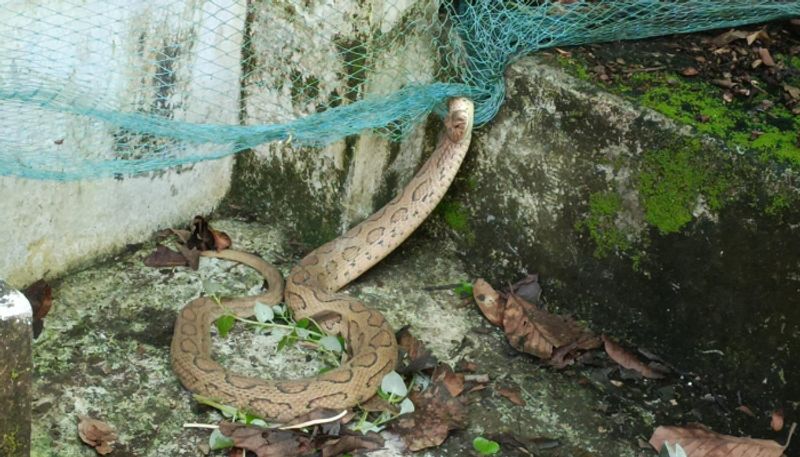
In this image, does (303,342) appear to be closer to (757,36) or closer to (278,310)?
(278,310)

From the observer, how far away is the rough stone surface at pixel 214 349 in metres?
5.51

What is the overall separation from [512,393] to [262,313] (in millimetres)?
1425

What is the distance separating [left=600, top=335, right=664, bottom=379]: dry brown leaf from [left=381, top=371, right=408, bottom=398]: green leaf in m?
1.18

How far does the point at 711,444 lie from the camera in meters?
5.62

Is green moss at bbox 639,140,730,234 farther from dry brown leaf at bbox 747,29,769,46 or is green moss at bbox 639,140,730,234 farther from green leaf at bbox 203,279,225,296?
green leaf at bbox 203,279,225,296

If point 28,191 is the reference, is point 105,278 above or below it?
below

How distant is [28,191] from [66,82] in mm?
616

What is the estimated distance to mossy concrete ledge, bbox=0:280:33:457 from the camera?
4.04 m

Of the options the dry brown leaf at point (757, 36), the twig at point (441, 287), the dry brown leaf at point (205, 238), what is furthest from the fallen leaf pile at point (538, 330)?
the dry brown leaf at point (757, 36)

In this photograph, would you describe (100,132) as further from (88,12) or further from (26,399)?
(26,399)

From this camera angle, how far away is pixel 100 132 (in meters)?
6.30

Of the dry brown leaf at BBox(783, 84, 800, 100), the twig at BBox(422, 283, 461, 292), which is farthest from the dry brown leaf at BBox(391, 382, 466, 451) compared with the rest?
the dry brown leaf at BBox(783, 84, 800, 100)

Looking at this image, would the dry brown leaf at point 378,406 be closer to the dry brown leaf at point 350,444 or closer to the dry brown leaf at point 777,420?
the dry brown leaf at point 350,444

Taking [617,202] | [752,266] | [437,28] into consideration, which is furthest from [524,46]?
[752,266]
